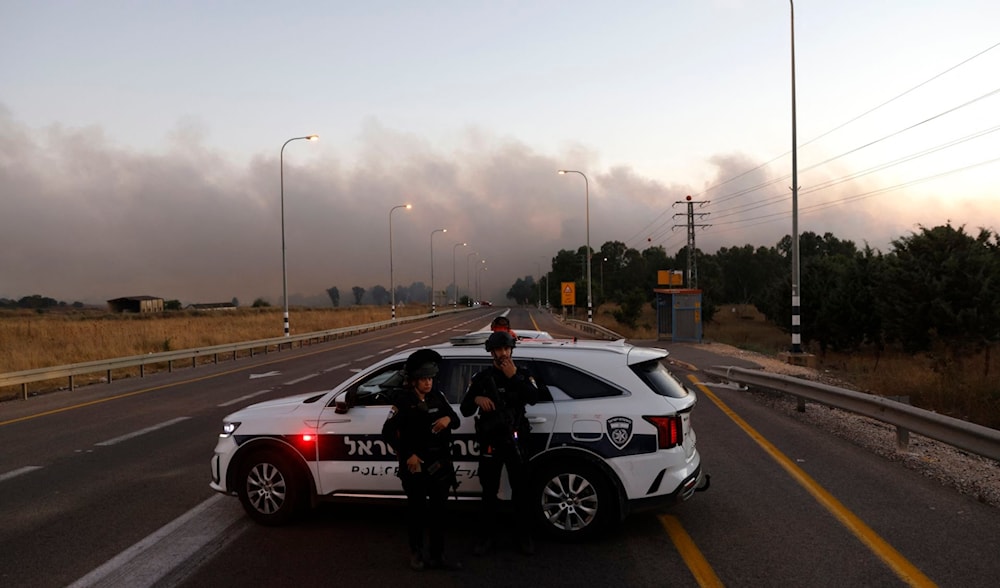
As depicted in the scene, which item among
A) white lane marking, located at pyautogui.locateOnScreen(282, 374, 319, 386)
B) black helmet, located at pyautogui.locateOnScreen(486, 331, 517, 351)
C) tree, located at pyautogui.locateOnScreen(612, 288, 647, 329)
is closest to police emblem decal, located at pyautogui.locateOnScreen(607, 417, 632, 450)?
black helmet, located at pyautogui.locateOnScreen(486, 331, 517, 351)

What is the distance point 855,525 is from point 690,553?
1700 mm

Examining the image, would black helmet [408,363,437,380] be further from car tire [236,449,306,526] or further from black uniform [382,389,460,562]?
car tire [236,449,306,526]

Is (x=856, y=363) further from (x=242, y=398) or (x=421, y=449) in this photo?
(x=421, y=449)

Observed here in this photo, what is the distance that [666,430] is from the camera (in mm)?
5664

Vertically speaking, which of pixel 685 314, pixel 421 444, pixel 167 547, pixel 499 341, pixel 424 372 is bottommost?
pixel 167 547

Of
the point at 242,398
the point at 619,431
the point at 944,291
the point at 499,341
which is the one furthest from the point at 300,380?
the point at 944,291

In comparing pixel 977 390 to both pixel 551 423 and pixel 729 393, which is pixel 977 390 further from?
pixel 551 423

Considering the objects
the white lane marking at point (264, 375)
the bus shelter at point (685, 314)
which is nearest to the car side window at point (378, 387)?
the white lane marking at point (264, 375)

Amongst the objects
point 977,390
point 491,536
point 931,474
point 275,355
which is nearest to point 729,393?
point 977,390

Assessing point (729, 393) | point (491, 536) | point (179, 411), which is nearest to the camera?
point (491, 536)

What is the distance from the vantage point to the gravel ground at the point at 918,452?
306 inches

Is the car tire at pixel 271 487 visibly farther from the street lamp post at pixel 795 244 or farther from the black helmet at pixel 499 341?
the street lamp post at pixel 795 244

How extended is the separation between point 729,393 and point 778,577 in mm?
11425

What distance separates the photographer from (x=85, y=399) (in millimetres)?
16141
